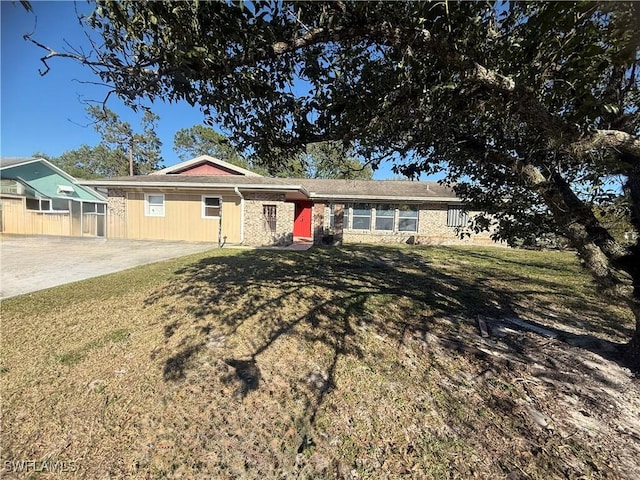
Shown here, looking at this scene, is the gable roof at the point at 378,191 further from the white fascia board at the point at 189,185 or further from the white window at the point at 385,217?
the white fascia board at the point at 189,185

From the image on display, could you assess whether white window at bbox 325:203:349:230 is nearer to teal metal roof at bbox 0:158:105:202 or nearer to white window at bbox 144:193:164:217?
white window at bbox 144:193:164:217

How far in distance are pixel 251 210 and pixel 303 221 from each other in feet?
15.5

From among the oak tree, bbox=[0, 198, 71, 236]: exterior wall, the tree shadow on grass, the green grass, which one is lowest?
the green grass

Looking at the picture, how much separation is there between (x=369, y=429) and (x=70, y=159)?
63633 millimetres

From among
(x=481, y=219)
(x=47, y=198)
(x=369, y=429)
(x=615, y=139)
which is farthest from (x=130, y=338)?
(x=47, y=198)

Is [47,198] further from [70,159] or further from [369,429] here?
[70,159]

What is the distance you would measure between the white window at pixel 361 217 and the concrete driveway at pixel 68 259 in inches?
307

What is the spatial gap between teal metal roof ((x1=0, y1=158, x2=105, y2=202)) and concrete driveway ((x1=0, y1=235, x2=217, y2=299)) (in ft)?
24.0

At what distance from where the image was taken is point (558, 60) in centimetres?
231

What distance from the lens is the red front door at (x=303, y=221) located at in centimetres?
1806

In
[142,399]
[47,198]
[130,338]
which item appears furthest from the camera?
[47,198]

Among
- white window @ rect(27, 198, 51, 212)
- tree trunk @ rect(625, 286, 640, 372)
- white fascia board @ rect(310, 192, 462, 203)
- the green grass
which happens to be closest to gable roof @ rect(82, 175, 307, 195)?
white fascia board @ rect(310, 192, 462, 203)

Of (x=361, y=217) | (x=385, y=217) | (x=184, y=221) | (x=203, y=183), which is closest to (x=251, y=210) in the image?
(x=203, y=183)

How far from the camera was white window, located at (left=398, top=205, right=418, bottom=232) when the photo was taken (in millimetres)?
17281
